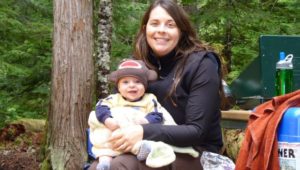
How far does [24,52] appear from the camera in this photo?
22.6 ft

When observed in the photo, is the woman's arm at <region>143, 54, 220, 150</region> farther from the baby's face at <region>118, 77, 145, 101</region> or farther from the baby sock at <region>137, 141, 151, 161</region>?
the baby's face at <region>118, 77, 145, 101</region>

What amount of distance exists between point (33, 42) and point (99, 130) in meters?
5.00

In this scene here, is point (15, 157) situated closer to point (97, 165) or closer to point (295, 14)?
point (295, 14)

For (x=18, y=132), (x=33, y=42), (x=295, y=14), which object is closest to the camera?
(x=33, y=42)

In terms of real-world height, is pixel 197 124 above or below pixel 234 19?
below

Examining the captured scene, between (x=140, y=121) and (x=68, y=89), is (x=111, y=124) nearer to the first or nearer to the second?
(x=140, y=121)

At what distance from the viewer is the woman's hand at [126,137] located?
233 cm

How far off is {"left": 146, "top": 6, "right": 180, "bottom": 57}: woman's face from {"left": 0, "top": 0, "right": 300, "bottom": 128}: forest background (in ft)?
12.5

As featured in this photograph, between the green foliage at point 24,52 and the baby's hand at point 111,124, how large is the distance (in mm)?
4129

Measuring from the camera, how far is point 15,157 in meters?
7.46

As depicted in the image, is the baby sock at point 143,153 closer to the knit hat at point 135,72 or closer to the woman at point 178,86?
the woman at point 178,86

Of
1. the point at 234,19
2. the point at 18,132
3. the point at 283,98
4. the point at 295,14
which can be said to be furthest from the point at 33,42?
the point at 283,98

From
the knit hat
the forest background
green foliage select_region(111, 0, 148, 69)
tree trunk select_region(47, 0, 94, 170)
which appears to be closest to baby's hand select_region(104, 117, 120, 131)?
the knit hat

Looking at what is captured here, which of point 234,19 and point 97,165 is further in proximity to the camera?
point 234,19
